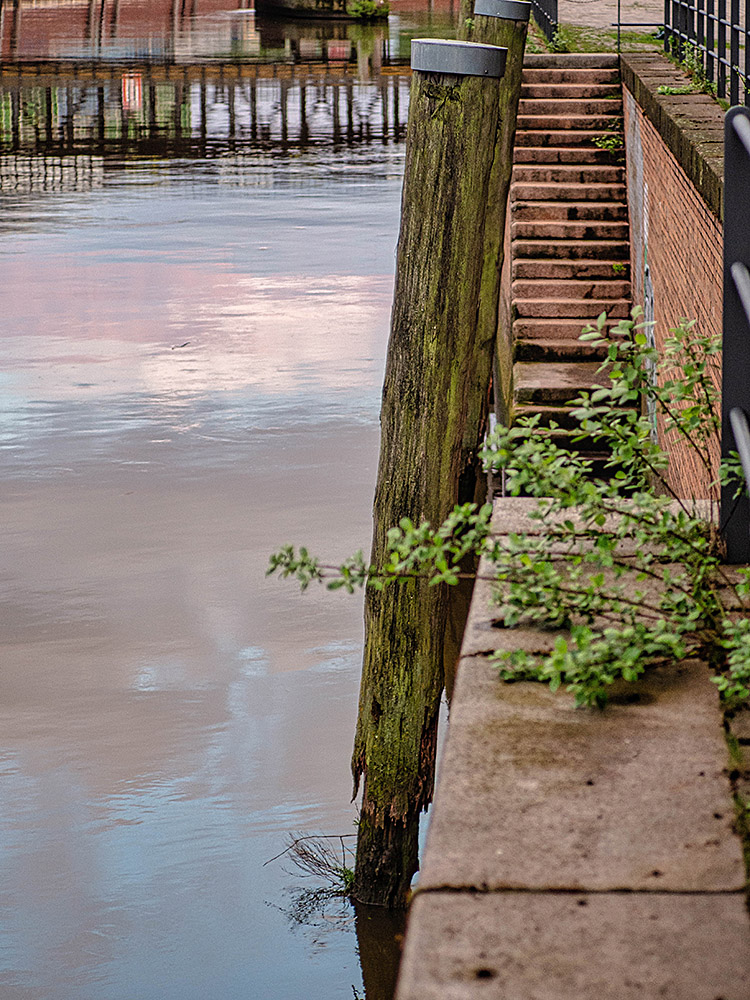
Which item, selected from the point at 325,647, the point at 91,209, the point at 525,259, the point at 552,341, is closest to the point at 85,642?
the point at 325,647

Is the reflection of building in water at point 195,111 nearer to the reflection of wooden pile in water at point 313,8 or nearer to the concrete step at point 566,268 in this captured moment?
the concrete step at point 566,268

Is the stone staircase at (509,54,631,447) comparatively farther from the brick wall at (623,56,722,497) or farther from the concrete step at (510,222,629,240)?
the brick wall at (623,56,722,497)

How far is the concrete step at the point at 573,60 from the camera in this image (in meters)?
12.7

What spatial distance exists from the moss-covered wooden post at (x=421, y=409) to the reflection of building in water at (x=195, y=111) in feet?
73.6

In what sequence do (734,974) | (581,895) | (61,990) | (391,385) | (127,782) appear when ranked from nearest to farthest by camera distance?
1. (734,974)
2. (581,895)
3. (391,385)
4. (61,990)
5. (127,782)

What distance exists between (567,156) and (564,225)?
889 millimetres

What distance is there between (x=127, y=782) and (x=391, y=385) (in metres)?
2.53

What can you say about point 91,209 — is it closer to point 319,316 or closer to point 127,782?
point 319,316

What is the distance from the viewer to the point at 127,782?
592 cm

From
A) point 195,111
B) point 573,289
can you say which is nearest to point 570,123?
point 573,289

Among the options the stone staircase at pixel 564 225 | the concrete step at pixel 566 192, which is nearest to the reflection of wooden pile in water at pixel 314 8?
the stone staircase at pixel 564 225

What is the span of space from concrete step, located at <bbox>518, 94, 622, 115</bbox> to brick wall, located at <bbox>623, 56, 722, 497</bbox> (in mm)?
1334

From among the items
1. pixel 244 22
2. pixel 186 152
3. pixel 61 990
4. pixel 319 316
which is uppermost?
pixel 244 22

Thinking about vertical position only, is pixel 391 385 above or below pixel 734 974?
above
